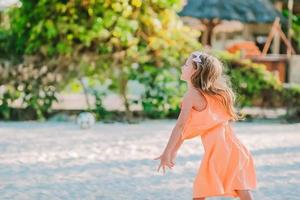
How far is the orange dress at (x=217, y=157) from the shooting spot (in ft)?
14.3

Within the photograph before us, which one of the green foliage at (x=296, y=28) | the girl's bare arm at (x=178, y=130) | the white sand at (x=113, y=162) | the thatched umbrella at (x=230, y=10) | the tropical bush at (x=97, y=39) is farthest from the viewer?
the green foliage at (x=296, y=28)

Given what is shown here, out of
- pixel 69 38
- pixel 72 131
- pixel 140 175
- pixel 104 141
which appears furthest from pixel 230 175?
pixel 69 38

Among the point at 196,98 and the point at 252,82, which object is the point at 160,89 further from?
the point at 196,98

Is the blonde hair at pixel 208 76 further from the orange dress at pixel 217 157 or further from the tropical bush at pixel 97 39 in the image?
the tropical bush at pixel 97 39

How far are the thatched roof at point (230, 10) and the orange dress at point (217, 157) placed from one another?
13.9 m

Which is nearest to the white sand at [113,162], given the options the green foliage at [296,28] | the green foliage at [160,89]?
the green foliage at [160,89]

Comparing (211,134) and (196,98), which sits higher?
(196,98)

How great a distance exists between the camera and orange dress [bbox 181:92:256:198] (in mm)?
4348

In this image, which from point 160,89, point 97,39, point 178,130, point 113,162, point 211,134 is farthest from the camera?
point 160,89

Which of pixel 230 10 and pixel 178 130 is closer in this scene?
pixel 178 130

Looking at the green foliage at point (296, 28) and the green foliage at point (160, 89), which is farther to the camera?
the green foliage at point (296, 28)

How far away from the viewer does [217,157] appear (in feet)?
14.4

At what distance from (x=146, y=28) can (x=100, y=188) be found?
6.04 metres

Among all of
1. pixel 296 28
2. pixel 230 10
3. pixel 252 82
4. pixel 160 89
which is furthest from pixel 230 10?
pixel 160 89
